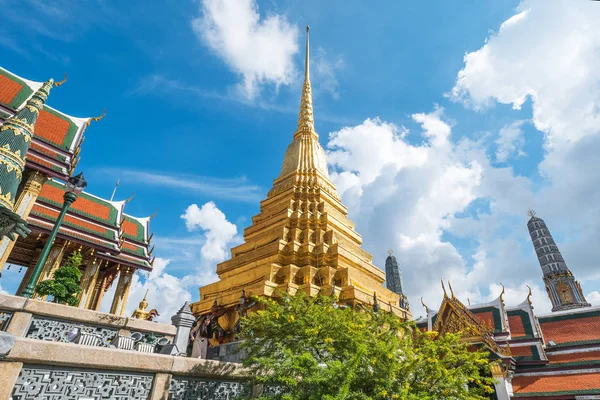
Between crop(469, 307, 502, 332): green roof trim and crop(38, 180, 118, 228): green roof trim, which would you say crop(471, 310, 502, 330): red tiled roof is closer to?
crop(469, 307, 502, 332): green roof trim

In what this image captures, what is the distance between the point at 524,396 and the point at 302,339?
563 inches

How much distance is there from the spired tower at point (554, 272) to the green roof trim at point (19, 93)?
58.7 metres

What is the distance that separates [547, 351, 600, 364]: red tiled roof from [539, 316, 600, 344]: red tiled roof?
89cm

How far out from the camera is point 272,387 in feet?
22.1

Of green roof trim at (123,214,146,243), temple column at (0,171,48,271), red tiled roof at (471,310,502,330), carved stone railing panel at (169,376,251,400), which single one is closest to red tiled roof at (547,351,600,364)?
red tiled roof at (471,310,502,330)

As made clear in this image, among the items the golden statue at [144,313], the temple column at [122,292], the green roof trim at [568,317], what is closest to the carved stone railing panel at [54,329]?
the golden statue at [144,313]

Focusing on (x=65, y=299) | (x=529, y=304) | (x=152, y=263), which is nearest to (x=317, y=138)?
(x=152, y=263)

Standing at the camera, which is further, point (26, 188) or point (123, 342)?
point (26, 188)

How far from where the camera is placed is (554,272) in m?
47.8

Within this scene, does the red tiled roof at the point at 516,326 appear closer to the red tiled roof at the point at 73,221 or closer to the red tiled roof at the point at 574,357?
the red tiled roof at the point at 574,357

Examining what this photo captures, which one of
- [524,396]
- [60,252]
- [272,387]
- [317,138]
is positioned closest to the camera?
[272,387]

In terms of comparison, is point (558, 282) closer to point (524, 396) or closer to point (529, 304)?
point (529, 304)

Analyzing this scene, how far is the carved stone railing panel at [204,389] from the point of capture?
215 inches

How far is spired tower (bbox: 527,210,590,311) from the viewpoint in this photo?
4525 cm
